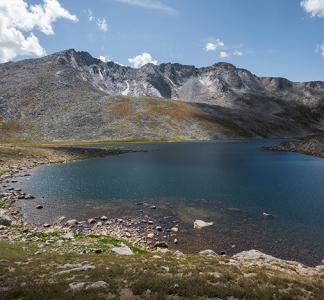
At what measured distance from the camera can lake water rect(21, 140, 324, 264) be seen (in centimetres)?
3822

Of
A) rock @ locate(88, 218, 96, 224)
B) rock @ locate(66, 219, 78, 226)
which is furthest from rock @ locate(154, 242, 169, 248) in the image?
rock @ locate(66, 219, 78, 226)

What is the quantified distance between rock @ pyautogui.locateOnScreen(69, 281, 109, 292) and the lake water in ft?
57.8

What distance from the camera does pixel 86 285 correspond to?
18.8 meters

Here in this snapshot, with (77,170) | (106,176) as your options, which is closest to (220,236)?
(106,176)

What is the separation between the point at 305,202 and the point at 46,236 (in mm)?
39582

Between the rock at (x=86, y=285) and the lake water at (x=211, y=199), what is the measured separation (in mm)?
17608

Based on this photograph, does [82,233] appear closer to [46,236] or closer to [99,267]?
[46,236]

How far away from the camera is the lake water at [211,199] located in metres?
38.2

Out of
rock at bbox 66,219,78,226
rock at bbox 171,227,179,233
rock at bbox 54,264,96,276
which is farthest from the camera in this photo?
rock at bbox 66,219,78,226

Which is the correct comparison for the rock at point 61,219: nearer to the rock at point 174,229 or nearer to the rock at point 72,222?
the rock at point 72,222

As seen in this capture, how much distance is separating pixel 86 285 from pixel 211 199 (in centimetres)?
4009

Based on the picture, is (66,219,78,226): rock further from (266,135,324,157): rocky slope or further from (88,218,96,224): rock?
(266,135,324,157): rocky slope

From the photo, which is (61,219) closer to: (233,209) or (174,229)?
(174,229)

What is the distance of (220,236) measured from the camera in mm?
39312
